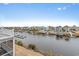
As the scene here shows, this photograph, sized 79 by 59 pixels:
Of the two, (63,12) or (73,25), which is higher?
(63,12)

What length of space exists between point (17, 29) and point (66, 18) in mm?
434

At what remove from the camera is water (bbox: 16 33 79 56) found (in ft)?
5.49

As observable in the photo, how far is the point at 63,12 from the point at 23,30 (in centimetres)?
38

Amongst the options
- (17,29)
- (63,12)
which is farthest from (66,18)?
(17,29)

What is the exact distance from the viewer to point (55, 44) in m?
1.68

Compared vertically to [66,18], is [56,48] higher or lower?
lower

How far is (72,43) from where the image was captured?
1685 millimetres

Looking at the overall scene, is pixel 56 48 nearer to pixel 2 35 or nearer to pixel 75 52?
pixel 75 52

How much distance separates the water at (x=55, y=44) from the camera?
167cm

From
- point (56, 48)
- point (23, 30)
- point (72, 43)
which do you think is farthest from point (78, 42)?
point (23, 30)

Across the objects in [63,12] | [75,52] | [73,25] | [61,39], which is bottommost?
[75,52]

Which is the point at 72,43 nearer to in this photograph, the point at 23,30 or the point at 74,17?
the point at 74,17

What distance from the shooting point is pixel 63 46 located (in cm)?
168

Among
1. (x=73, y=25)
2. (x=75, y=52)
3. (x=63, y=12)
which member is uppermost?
(x=63, y=12)
